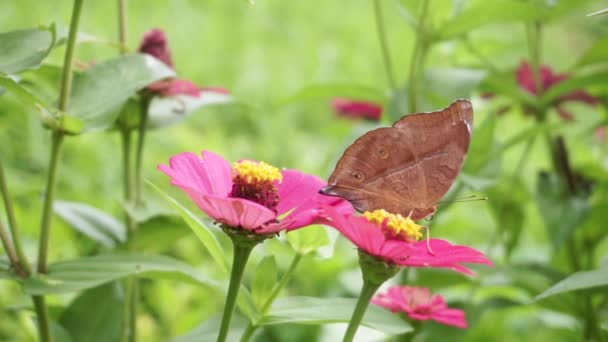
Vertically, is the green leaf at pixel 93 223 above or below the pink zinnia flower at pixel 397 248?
below

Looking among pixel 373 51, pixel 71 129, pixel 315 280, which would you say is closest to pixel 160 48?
pixel 71 129

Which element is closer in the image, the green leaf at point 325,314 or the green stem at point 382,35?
the green leaf at point 325,314

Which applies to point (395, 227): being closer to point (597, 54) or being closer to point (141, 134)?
point (141, 134)

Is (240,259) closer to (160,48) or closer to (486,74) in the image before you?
(160,48)

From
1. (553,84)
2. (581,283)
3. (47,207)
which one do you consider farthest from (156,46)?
(553,84)

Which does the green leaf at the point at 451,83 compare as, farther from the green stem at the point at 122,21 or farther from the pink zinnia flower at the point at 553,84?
the green stem at the point at 122,21

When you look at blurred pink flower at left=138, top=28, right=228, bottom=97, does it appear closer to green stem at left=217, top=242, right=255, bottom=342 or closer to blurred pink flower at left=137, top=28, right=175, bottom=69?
blurred pink flower at left=137, top=28, right=175, bottom=69

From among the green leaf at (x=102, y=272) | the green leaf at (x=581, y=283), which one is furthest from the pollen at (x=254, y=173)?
the green leaf at (x=581, y=283)
